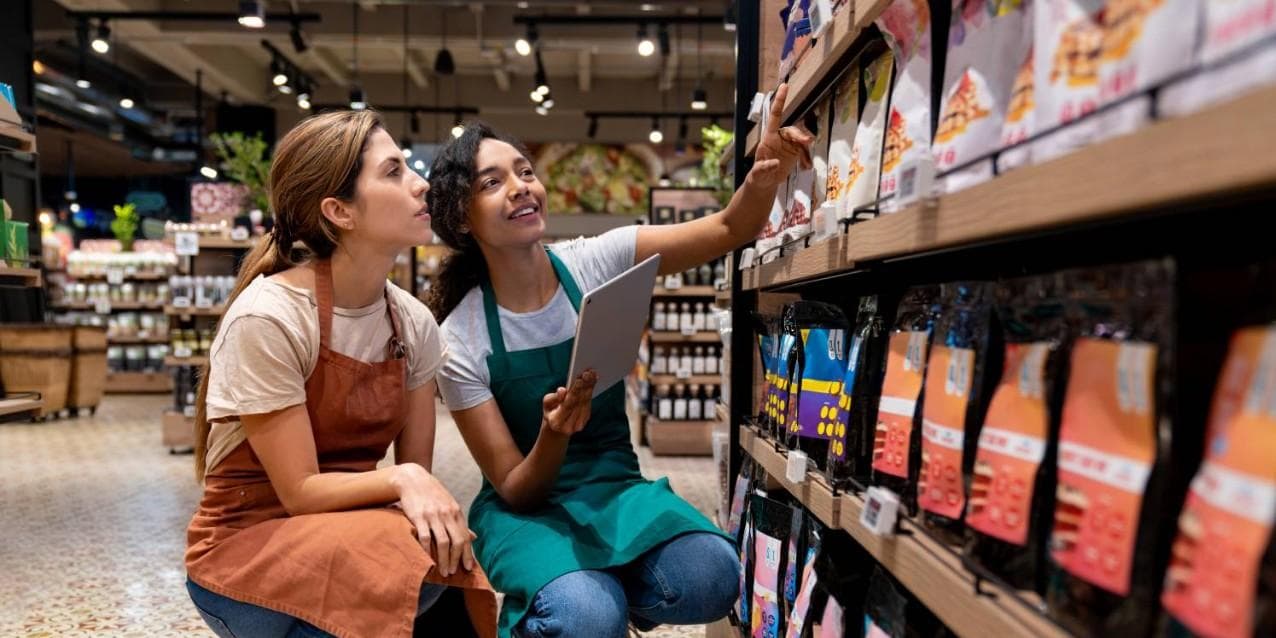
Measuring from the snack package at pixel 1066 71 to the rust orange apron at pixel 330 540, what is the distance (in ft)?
3.79

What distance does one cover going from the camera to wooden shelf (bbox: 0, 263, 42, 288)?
3.11 meters

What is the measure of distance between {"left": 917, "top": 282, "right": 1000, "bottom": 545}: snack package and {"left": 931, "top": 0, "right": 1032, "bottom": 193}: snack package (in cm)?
15

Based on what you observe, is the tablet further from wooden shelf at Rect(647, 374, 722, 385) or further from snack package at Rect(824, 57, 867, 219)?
wooden shelf at Rect(647, 374, 722, 385)

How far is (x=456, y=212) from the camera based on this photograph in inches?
75.8

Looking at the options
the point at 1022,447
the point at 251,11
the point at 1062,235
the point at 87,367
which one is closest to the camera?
the point at 1022,447

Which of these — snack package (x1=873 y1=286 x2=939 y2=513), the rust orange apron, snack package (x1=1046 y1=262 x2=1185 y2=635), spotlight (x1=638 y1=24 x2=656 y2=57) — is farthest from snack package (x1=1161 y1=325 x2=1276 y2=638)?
spotlight (x1=638 y1=24 x2=656 y2=57)

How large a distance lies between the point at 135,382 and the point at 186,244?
6226 millimetres

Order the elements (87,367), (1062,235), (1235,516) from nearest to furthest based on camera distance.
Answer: (1235,516) < (1062,235) < (87,367)

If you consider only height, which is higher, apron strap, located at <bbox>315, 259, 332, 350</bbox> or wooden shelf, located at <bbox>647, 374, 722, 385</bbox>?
apron strap, located at <bbox>315, 259, 332, 350</bbox>

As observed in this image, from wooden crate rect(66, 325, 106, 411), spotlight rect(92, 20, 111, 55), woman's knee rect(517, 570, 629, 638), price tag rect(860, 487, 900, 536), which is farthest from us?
wooden crate rect(66, 325, 106, 411)

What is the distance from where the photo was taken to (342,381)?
162 cm


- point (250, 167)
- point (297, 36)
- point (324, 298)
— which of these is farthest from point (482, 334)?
point (297, 36)

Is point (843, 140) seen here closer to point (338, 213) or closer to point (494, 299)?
point (494, 299)

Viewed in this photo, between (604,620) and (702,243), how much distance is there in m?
0.90
